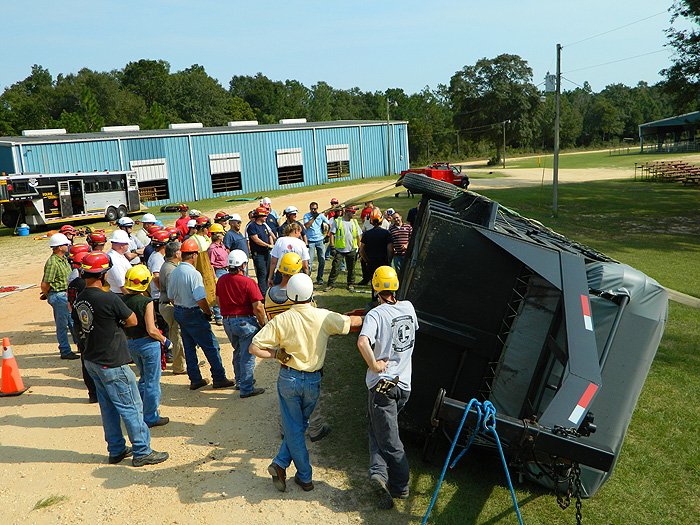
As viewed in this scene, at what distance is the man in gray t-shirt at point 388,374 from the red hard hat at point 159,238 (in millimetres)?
4620

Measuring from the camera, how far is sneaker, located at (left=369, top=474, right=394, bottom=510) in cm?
457

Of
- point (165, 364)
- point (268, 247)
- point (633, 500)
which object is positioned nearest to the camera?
point (633, 500)

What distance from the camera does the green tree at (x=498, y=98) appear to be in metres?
60.4

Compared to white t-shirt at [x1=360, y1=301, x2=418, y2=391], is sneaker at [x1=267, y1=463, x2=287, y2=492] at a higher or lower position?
lower

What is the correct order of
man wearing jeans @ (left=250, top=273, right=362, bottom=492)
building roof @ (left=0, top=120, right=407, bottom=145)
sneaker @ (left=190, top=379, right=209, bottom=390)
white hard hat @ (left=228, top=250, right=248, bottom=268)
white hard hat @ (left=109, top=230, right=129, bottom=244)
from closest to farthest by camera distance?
man wearing jeans @ (left=250, top=273, right=362, bottom=492), white hard hat @ (left=228, top=250, right=248, bottom=268), sneaker @ (left=190, top=379, right=209, bottom=390), white hard hat @ (left=109, top=230, right=129, bottom=244), building roof @ (left=0, top=120, right=407, bottom=145)

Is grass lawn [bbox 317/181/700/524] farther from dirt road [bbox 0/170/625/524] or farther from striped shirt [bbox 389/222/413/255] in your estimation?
striped shirt [bbox 389/222/413/255]

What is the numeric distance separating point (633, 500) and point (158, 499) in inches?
167

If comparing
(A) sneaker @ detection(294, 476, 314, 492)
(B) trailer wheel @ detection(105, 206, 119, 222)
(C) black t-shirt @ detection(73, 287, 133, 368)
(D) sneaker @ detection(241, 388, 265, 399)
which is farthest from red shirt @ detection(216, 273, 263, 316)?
(B) trailer wheel @ detection(105, 206, 119, 222)

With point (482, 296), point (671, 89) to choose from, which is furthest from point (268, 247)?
point (671, 89)

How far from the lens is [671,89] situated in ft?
87.9

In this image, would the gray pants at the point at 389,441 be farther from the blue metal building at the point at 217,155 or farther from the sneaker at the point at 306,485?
the blue metal building at the point at 217,155

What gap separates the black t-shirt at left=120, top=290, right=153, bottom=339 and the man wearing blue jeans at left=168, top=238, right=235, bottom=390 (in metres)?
0.93

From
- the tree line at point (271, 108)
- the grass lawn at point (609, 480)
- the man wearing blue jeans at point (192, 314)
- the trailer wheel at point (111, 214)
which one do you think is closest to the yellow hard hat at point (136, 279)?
the man wearing blue jeans at point (192, 314)

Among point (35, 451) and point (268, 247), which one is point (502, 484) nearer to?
point (35, 451)
